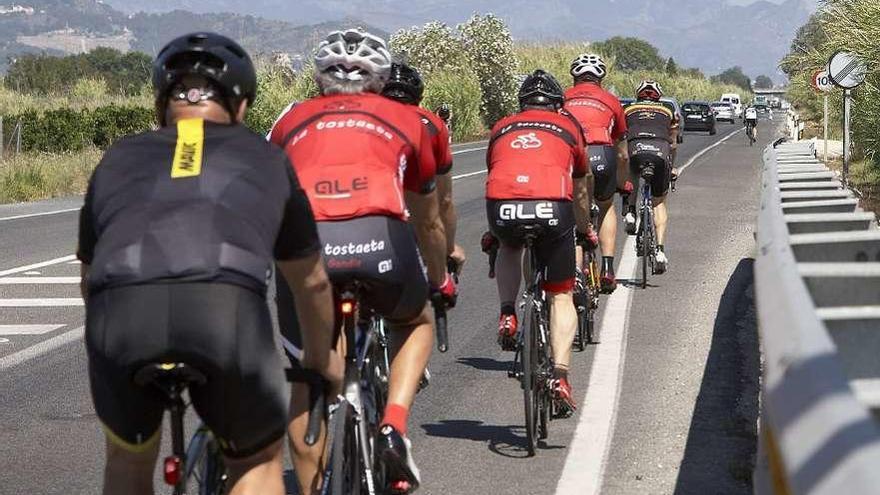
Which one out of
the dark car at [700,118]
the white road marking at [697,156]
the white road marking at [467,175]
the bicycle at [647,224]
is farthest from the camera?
the dark car at [700,118]

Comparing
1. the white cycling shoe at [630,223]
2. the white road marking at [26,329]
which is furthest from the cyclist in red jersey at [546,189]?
the white cycling shoe at [630,223]

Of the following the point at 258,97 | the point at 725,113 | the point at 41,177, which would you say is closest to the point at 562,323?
the point at 41,177

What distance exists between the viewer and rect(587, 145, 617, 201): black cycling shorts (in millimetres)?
11711

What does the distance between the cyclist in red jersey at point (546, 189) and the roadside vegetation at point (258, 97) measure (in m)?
6.87

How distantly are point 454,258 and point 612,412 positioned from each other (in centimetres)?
213

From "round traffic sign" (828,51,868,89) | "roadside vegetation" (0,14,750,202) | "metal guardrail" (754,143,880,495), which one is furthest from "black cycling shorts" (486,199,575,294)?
"round traffic sign" (828,51,868,89)

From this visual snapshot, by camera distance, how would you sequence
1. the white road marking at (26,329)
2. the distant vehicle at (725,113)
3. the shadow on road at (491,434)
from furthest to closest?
the distant vehicle at (725,113) < the white road marking at (26,329) < the shadow on road at (491,434)

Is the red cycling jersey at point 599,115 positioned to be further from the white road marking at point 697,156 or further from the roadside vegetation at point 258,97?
the white road marking at point 697,156

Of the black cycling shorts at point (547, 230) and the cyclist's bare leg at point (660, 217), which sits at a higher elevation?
the black cycling shorts at point (547, 230)

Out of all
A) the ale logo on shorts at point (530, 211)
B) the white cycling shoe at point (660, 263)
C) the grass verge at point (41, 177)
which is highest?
the ale logo on shorts at point (530, 211)

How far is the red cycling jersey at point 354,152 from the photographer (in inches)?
201

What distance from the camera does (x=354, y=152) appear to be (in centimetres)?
519

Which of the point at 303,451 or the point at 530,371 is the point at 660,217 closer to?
the point at 530,371

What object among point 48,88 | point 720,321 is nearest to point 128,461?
point 720,321
